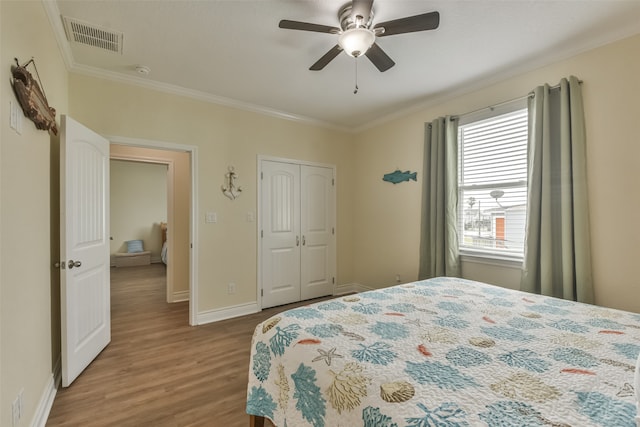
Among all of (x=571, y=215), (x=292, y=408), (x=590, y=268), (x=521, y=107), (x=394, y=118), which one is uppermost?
(x=394, y=118)

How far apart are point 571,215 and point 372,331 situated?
2077 millimetres

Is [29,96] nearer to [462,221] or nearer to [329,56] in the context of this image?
[329,56]

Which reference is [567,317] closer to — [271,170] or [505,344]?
[505,344]

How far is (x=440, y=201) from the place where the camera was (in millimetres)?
3334

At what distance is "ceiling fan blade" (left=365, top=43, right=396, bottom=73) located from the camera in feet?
6.57

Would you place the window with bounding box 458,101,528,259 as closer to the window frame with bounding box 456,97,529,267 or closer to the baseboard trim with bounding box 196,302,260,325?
the window frame with bounding box 456,97,529,267


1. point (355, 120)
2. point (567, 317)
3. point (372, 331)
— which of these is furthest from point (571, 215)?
point (355, 120)

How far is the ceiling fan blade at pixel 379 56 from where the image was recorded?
6.57 feet

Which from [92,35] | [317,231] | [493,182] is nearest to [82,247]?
[92,35]

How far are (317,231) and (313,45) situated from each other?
2573 millimetres

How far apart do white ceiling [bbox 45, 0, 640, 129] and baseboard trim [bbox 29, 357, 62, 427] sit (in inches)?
96.5

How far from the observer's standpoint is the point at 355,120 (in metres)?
4.30

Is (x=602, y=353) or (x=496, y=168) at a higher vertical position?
(x=496, y=168)

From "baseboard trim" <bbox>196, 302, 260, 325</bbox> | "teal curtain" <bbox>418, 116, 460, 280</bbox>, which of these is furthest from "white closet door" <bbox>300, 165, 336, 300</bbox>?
"teal curtain" <bbox>418, 116, 460, 280</bbox>
